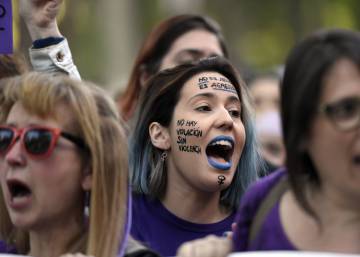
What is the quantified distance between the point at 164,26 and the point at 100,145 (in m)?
2.92

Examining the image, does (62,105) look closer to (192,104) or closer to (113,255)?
(113,255)

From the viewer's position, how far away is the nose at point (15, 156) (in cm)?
434

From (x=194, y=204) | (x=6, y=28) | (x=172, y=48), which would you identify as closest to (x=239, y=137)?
(x=194, y=204)

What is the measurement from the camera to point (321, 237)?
12.8 feet

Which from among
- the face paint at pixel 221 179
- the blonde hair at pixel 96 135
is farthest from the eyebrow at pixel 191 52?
the blonde hair at pixel 96 135

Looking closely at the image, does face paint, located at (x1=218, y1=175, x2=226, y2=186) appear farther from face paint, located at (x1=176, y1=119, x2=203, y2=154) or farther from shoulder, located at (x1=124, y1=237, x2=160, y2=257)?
shoulder, located at (x1=124, y1=237, x2=160, y2=257)

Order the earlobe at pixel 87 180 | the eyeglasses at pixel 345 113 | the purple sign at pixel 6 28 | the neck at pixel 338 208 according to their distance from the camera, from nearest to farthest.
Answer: the eyeglasses at pixel 345 113 → the neck at pixel 338 208 → the earlobe at pixel 87 180 → the purple sign at pixel 6 28

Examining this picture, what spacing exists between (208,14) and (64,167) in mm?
28387

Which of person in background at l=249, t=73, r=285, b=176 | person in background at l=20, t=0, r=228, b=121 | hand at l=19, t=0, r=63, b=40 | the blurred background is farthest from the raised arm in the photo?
the blurred background

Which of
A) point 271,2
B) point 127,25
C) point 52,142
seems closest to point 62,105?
point 52,142

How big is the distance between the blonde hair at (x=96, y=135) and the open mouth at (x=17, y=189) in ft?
0.75

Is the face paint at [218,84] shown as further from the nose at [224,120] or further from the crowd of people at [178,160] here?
the nose at [224,120]

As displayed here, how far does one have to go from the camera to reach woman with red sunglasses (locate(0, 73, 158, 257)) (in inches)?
171

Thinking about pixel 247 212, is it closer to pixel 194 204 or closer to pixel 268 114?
pixel 194 204
